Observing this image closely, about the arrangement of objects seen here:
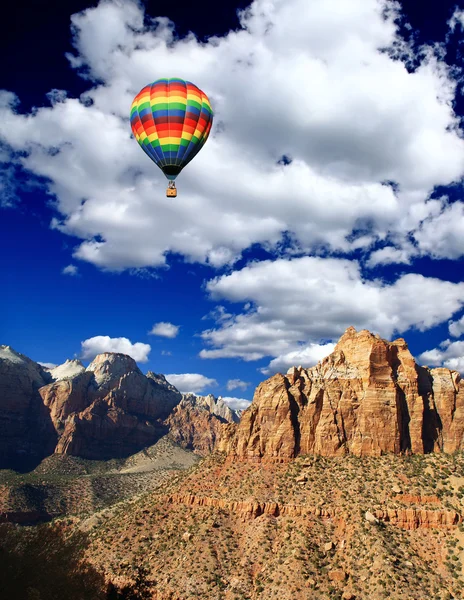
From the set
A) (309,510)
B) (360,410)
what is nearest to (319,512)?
(309,510)

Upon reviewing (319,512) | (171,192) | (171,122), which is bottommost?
(319,512)

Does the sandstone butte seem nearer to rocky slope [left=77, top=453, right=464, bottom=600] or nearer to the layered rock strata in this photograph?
rocky slope [left=77, top=453, right=464, bottom=600]

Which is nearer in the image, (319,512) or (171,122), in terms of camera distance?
(171,122)

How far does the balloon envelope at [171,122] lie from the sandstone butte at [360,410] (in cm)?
5339

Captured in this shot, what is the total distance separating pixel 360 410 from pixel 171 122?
62.8 meters

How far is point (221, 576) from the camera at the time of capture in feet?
263

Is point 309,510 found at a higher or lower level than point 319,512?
higher

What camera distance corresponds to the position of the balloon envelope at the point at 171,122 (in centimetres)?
7750

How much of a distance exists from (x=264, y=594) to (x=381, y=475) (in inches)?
1257

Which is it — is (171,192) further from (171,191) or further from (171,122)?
(171,122)

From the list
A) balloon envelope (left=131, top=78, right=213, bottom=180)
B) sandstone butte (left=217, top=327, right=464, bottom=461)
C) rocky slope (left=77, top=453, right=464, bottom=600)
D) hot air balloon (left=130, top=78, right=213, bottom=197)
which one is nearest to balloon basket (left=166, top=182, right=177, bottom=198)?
hot air balloon (left=130, top=78, right=213, bottom=197)

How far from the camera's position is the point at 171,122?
77312 mm

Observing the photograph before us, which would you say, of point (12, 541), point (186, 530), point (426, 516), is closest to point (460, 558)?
point (426, 516)

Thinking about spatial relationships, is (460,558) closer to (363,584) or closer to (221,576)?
(363,584)
